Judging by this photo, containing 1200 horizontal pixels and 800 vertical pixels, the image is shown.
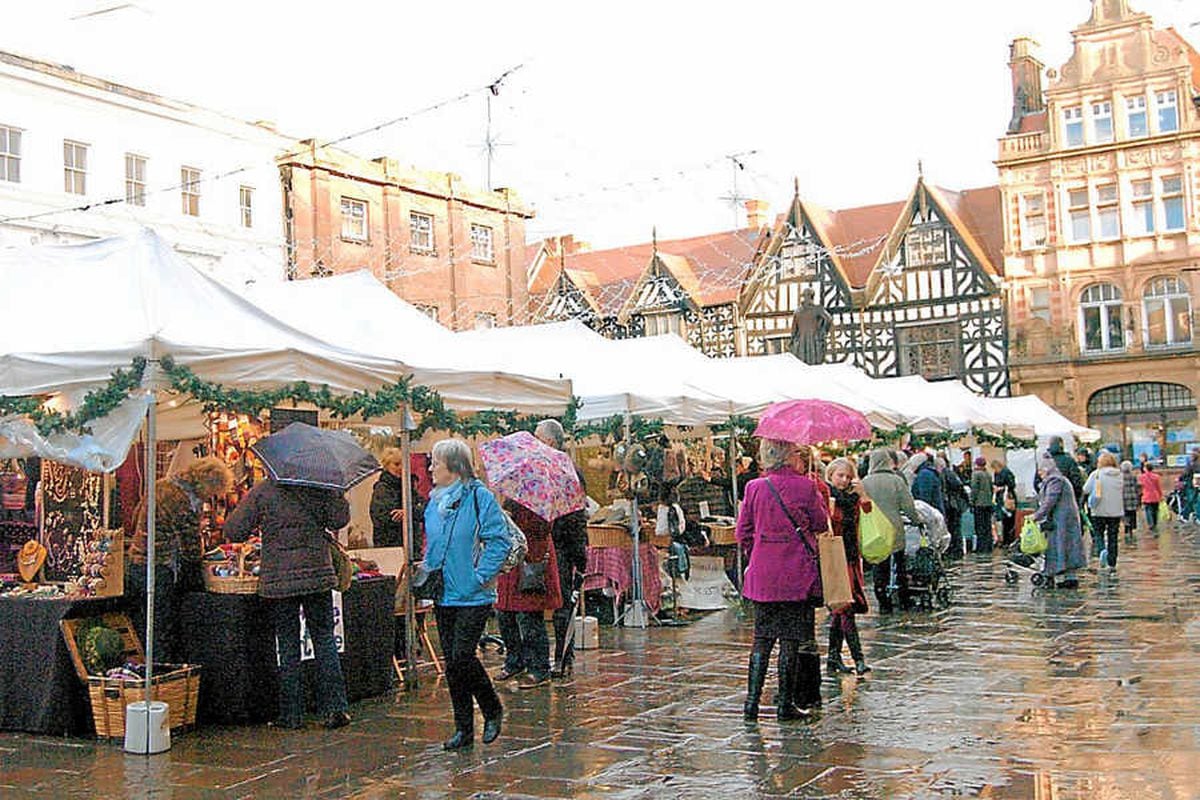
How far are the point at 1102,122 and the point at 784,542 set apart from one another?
34.0 m

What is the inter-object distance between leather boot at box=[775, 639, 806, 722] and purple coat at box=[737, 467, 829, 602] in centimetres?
32

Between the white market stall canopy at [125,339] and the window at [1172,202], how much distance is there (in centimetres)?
3254

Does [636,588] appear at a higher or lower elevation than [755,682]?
higher

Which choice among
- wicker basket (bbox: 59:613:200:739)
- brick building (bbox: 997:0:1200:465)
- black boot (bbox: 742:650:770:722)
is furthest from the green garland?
brick building (bbox: 997:0:1200:465)

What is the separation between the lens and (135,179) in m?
24.7

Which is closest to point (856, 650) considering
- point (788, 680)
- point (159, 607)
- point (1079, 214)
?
point (788, 680)

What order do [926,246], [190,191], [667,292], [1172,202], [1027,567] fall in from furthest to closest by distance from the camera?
[667,292], [926,246], [1172,202], [190,191], [1027,567]

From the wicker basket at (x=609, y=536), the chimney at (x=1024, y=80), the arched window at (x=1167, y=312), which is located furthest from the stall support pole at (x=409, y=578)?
the chimney at (x=1024, y=80)

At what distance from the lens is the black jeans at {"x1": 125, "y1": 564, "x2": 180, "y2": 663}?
747cm

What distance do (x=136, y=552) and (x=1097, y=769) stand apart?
17.1 feet

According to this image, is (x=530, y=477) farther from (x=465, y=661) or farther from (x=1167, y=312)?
(x=1167, y=312)

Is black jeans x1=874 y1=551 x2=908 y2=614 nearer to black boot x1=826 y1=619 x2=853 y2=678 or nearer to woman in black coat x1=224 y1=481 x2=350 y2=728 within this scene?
black boot x1=826 y1=619 x2=853 y2=678

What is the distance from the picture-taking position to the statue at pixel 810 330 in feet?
131

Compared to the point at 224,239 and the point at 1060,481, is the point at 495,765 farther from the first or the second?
the point at 224,239
